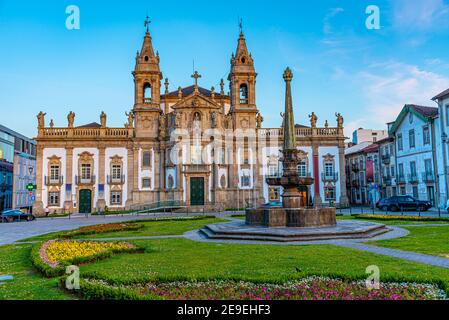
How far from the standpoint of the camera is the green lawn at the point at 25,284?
7.71 meters

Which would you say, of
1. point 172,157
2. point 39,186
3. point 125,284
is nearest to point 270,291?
point 125,284

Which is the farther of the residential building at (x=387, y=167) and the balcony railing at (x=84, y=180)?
the residential building at (x=387, y=167)

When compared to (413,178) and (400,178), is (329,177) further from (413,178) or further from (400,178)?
(413,178)

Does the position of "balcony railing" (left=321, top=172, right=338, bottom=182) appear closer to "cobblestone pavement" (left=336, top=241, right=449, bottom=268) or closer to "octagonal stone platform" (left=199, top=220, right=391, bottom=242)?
"octagonal stone platform" (left=199, top=220, right=391, bottom=242)

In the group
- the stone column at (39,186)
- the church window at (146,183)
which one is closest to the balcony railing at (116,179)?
the church window at (146,183)

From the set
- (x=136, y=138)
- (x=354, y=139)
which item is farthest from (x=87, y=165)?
(x=354, y=139)

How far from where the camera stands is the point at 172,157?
44750 millimetres

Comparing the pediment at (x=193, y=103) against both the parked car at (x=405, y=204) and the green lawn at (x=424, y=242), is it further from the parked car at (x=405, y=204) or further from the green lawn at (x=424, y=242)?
the green lawn at (x=424, y=242)

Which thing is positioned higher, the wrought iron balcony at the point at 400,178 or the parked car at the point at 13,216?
the wrought iron balcony at the point at 400,178

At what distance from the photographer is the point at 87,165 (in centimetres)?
4525

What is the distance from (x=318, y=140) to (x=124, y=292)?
43.4 m

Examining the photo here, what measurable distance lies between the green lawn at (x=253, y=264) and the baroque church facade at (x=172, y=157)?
29885mm

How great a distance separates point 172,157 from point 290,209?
28.8 meters

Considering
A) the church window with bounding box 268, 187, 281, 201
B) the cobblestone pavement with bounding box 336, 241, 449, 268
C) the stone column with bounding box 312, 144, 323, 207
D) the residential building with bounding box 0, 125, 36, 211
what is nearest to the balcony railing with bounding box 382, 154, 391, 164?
the stone column with bounding box 312, 144, 323, 207
